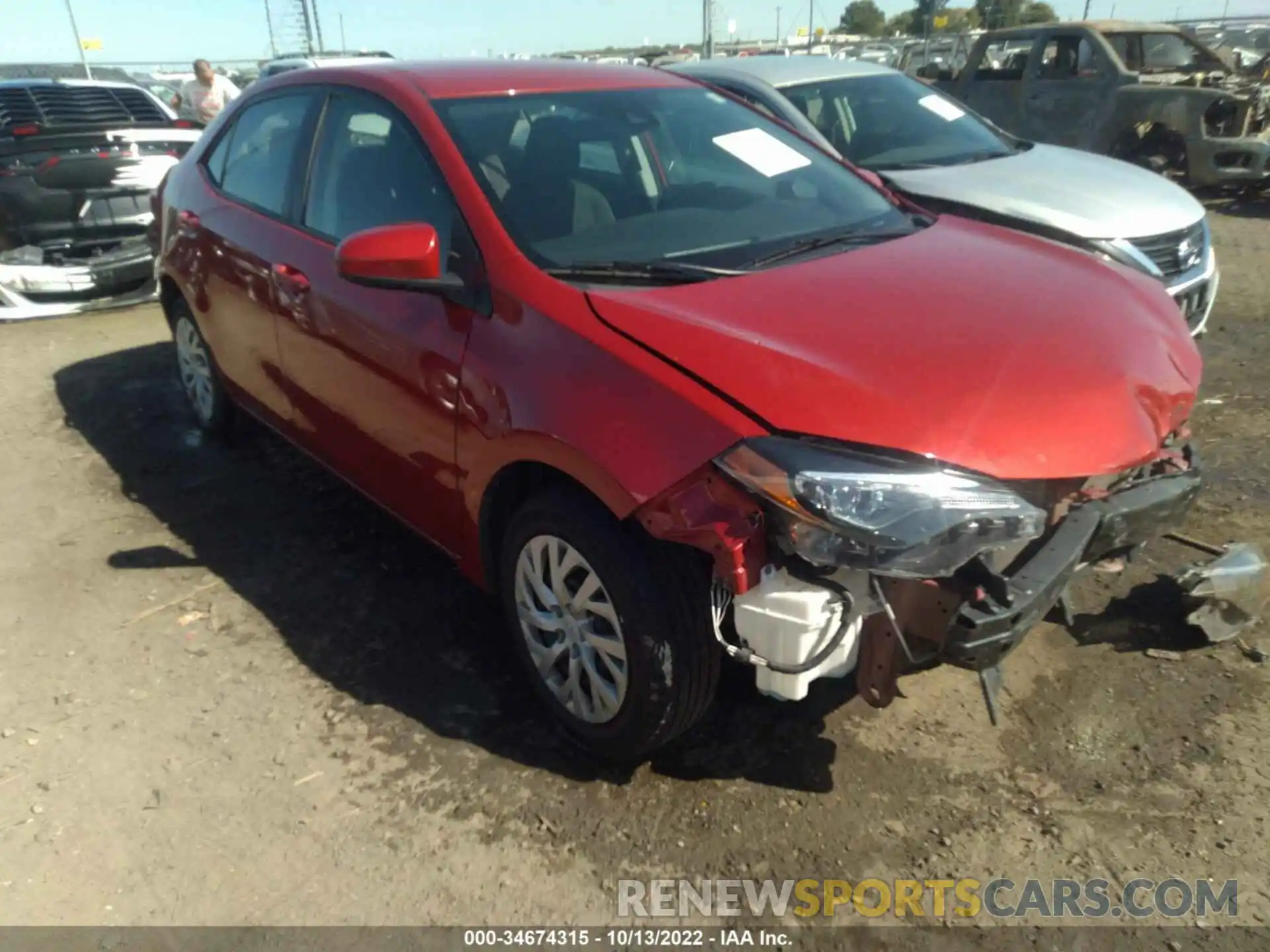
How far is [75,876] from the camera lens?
2455 mm

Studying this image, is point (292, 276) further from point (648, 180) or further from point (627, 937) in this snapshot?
point (627, 937)

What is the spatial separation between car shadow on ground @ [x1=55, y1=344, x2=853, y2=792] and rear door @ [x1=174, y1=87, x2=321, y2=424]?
0.49 metres

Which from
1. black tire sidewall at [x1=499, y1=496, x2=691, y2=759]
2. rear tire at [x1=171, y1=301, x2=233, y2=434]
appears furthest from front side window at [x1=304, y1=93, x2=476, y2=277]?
rear tire at [x1=171, y1=301, x2=233, y2=434]

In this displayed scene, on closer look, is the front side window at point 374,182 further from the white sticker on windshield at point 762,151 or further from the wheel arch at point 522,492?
the white sticker on windshield at point 762,151

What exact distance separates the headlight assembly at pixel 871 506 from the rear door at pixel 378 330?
1.08 m

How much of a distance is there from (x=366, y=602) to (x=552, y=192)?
1596 millimetres

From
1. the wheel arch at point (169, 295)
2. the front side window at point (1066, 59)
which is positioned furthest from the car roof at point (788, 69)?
the front side window at point (1066, 59)

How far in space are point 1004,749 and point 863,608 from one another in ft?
2.92

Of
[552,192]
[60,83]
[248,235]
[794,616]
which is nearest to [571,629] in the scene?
[794,616]

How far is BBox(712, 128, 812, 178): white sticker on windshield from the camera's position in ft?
11.1

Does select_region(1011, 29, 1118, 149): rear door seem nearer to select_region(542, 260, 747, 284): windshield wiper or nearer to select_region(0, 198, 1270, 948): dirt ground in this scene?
select_region(0, 198, 1270, 948): dirt ground

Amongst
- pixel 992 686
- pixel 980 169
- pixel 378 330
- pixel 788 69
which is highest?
pixel 788 69

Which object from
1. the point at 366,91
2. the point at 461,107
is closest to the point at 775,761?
the point at 461,107

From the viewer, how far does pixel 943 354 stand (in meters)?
2.35
